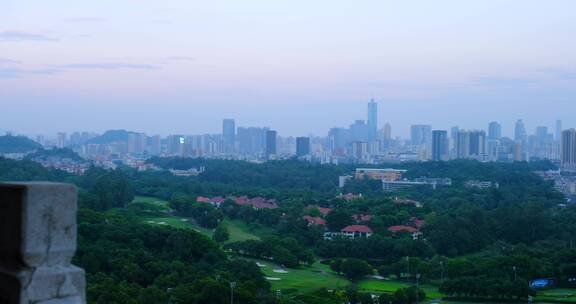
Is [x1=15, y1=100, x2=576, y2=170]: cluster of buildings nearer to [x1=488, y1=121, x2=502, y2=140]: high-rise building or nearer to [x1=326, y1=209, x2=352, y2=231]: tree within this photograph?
[x1=488, y1=121, x2=502, y2=140]: high-rise building

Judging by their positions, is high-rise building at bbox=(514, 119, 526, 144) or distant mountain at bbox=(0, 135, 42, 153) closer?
distant mountain at bbox=(0, 135, 42, 153)

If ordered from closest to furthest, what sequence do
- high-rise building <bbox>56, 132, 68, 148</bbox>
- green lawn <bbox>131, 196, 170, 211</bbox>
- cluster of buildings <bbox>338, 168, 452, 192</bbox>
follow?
1. green lawn <bbox>131, 196, 170, 211</bbox>
2. cluster of buildings <bbox>338, 168, 452, 192</bbox>
3. high-rise building <bbox>56, 132, 68, 148</bbox>

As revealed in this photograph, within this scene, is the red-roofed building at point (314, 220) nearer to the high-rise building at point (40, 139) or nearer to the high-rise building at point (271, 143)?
the high-rise building at point (271, 143)

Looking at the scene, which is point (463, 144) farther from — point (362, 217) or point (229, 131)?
point (362, 217)

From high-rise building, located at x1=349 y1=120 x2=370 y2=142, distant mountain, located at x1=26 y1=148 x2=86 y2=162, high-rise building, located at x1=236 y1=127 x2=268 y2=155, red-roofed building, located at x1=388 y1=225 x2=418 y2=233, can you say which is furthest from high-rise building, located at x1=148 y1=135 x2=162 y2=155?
red-roofed building, located at x1=388 y1=225 x2=418 y2=233

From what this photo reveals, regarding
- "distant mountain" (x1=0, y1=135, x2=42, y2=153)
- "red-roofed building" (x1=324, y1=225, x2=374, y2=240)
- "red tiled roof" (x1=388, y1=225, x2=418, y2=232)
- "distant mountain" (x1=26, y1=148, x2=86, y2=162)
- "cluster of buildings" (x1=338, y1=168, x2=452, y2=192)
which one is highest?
"distant mountain" (x1=0, y1=135, x2=42, y2=153)
